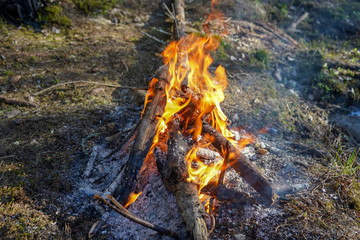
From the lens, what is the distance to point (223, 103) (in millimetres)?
4797

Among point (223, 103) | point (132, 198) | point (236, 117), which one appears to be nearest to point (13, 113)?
point (132, 198)

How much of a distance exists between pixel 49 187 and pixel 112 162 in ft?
2.55

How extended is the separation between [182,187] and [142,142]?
2.45ft

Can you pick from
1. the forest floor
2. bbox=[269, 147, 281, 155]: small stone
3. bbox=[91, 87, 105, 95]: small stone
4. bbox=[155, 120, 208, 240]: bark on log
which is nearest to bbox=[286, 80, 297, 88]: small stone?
the forest floor

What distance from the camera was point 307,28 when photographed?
321 inches

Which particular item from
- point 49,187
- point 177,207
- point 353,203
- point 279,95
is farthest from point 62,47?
point 353,203

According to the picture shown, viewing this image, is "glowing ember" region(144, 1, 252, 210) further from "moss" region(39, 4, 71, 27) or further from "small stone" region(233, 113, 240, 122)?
"moss" region(39, 4, 71, 27)

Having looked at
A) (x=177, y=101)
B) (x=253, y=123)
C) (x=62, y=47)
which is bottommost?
(x=253, y=123)

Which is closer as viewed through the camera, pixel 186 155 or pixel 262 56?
pixel 186 155

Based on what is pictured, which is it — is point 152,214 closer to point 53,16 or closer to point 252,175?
point 252,175

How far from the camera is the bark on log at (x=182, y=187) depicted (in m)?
2.23

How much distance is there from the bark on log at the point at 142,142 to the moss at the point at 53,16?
4.38 meters

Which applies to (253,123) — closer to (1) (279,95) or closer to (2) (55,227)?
(1) (279,95)

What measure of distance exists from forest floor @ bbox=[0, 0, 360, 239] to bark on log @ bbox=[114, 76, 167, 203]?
476 millimetres
